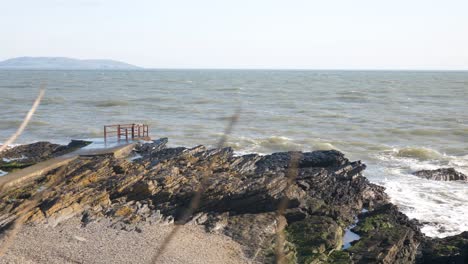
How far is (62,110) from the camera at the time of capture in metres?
62.8

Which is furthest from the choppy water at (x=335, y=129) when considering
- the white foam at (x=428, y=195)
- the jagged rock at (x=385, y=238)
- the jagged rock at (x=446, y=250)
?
the jagged rock at (x=446, y=250)

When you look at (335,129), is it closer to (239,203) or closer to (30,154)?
(30,154)

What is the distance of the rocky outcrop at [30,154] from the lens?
26.1 m

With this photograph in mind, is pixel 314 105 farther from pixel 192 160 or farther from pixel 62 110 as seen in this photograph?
pixel 192 160

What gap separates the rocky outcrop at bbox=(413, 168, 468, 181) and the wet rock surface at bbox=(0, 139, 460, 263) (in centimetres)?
501

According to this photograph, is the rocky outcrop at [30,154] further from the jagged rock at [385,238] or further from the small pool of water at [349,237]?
the jagged rock at [385,238]

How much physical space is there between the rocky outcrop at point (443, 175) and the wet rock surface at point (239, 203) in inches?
197

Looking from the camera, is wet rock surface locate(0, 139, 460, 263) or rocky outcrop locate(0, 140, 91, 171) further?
rocky outcrop locate(0, 140, 91, 171)

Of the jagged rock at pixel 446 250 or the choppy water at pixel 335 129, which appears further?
the choppy water at pixel 335 129

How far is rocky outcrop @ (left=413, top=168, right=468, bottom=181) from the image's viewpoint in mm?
28869

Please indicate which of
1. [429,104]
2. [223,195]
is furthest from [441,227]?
[429,104]

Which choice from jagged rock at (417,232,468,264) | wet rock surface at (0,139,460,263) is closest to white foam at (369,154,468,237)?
wet rock surface at (0,139,460,263)

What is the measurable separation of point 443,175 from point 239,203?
14600 millimetres

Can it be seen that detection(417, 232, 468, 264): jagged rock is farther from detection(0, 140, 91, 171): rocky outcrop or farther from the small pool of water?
detection(0, 140, 91, 171): rocky outcrop
